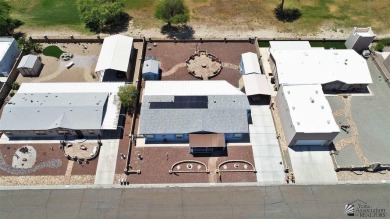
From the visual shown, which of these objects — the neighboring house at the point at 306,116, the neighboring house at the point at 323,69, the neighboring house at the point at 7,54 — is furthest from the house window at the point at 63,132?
the neighboring house at the point at 323,69

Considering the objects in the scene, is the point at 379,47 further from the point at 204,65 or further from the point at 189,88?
the point at 189,88

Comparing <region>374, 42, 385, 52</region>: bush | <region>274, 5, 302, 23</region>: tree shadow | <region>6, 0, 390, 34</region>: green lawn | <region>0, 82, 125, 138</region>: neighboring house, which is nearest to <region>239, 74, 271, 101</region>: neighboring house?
<region>6, 0, 390, 34</region>: green lawn

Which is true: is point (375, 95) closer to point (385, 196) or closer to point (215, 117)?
point (385, 196)

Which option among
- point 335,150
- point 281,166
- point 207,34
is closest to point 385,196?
point 335,150

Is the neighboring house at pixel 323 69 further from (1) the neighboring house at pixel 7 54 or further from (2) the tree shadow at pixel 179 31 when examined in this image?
(1) the neighboring house at pixel 7 54

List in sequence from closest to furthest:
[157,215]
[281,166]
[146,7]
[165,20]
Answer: [157,215] < [281,166] < [165,20] < [146,7]

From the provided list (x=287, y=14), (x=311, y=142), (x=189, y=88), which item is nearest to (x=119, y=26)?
(x=189, y=88)
